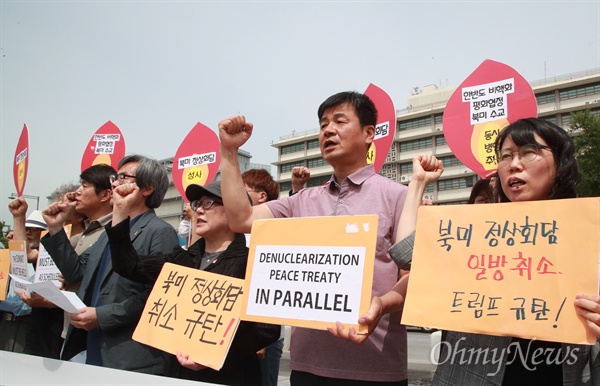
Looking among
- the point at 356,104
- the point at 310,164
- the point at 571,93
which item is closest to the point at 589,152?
the point at 356,104

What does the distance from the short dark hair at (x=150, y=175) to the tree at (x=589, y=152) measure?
18.4 meters

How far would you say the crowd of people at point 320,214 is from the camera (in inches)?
58.9

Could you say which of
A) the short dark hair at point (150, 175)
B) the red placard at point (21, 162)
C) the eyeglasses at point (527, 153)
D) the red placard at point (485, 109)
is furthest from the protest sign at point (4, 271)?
the red placard at point (485, 109)

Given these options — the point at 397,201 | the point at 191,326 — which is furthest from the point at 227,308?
the point at 397,201

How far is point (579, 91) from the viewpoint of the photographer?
44906 millimetres

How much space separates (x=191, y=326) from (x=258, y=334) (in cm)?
29

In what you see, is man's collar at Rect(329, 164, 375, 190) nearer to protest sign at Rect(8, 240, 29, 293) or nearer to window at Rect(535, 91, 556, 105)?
protest sign at Rect(8, 240, 29, 293)

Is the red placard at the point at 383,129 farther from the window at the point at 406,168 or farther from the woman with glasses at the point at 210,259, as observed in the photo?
the window at the point at 406,168

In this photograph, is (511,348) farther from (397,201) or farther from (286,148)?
(286,148)

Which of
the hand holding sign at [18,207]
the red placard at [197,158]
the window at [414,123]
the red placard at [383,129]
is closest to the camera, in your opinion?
the hand holding sign at [18,207]

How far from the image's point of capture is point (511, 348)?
4.75ft

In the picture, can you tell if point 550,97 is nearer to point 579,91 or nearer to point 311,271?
point 579,91

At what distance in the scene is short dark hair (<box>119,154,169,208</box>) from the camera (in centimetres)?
275

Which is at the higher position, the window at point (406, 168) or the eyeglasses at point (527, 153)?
the window at point (406, 168)
